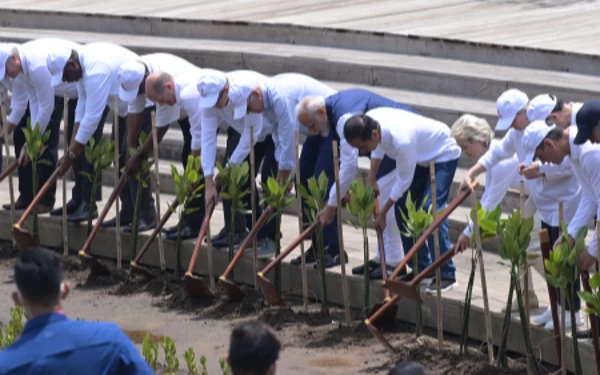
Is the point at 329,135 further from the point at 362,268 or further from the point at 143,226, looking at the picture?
the point at 143,226

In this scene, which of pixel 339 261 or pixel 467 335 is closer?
pixel 467 335

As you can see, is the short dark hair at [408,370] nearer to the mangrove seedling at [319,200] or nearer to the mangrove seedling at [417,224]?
the mangrove seedling at [417,224]

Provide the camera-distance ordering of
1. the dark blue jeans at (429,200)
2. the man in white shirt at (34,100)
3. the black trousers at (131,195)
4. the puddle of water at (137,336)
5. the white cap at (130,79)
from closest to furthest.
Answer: the dark blue jeans at (429,200), the puddle of water at (137,336), the white cap at (130,79), the black trousers at (131,195), the man in white shirt at (34,100)

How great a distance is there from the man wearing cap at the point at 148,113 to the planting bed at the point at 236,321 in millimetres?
555

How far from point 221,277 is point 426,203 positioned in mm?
1491

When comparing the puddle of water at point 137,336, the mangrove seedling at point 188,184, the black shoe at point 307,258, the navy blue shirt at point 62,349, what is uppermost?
the navy blue shirt at point 62,349

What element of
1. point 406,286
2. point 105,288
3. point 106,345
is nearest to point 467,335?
point 406,286

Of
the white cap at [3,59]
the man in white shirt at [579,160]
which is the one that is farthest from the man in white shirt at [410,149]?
the white cap at [3,59]

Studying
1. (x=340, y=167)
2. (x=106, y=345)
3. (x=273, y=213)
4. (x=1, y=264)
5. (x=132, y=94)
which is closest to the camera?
(x=106, y=345)

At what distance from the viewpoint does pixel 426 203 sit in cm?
894

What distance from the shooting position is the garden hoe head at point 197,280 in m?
9.42

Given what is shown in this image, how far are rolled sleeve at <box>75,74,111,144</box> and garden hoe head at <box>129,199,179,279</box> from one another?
948 millimetres

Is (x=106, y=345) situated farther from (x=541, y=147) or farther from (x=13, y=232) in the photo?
(x=13, y=232)

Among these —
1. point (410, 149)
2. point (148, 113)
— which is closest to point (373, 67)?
point (148, 113)
